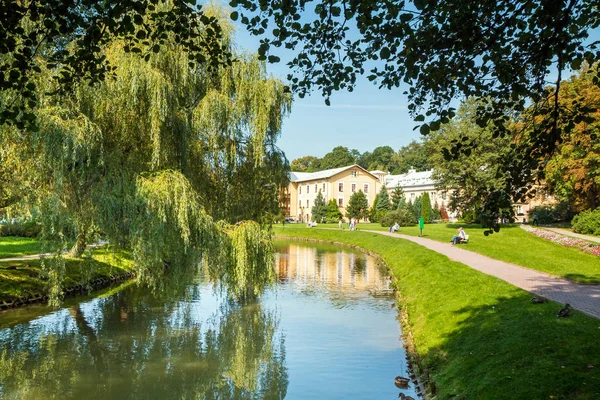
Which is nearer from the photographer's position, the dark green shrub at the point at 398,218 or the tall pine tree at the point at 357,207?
the dark green shrub at the point at 398,218

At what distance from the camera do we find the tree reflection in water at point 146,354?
10719 millimetres

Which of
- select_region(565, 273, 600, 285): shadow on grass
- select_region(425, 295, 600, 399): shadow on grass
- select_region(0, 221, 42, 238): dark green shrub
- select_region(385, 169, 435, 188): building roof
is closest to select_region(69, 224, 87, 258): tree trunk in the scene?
select_region(425, 295, 600, 399): shadow on grass

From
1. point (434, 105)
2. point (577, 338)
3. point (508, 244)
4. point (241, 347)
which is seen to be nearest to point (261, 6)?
point (434, 105)

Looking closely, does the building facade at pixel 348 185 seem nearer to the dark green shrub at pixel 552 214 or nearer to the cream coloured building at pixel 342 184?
the cream coloured building at pixel 342 184

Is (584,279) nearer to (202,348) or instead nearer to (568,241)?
(202,348)

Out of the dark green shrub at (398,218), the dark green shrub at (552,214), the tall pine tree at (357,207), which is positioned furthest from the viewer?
the tall pine tree at (357,207)

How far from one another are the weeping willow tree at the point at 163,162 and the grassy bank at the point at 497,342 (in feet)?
19.0

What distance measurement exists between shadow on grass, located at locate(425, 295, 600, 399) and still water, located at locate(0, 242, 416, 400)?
63.5 inches

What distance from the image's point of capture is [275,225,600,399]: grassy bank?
25.7 ft

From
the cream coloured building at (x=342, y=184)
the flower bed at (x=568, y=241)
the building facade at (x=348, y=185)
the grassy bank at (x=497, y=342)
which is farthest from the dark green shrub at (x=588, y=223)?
the cream coloured building at (x=342, y=184)

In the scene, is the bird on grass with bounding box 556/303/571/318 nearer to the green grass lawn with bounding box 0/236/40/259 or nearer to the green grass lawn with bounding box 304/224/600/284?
the green grass lawn with bounding box 304/224/600/284

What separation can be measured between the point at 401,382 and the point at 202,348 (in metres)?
5.60

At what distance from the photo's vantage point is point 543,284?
15719 millimetres

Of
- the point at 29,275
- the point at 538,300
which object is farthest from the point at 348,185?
the point at 538,300
